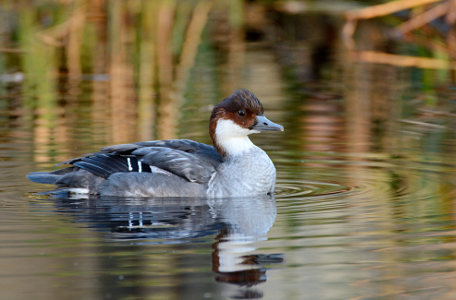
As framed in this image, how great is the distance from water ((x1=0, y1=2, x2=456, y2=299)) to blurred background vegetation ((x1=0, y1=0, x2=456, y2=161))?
86mm

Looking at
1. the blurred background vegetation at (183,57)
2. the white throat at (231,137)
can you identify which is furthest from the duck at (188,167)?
the blurred background vegetation at (183,57)

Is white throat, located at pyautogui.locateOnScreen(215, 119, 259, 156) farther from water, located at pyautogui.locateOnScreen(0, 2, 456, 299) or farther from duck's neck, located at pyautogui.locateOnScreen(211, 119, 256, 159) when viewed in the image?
water, located at pyautogui.locateOnScreen(0, 2, 456, 299)

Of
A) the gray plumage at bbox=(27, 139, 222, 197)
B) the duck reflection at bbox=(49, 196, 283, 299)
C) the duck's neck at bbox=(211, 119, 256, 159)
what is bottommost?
the duck reflection at bbox=(49, 196, 283, 299)

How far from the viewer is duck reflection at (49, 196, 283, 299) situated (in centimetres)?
604

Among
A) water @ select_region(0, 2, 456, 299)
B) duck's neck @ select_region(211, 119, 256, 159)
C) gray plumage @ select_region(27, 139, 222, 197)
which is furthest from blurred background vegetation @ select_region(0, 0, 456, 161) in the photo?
duck's neck @ select_region(211, 119, 256, 159)

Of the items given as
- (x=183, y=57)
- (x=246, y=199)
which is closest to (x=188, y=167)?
(x=246, y=199)

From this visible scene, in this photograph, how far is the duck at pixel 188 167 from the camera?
8.68 m

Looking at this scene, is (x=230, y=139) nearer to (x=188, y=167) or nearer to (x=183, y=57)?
(x=188, y=167)

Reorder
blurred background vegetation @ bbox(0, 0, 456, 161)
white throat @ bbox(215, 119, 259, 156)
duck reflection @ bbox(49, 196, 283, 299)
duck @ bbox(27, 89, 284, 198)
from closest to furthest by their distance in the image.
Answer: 1. duck reflection @ bbox(49, 196, 283, 299)
2. duck @ bbox(27, 89, 284, 198)
3. white throat @ bbox(215, 119, 259, 156)
4. blurred background vegetation @ bbox(0, 0, 456, 161)

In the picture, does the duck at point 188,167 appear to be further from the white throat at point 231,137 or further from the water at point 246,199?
the water at point 246,199

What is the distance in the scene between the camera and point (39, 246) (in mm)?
6645

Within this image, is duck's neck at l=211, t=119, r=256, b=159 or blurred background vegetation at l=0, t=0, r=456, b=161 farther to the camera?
blurred background vegetation at l=0, t=0, r=456, b=161

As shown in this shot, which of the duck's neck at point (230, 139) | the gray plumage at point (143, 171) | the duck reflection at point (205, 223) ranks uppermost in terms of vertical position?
the duck's neck at point (230, 139)

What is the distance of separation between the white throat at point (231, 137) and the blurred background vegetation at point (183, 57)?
216 cm
